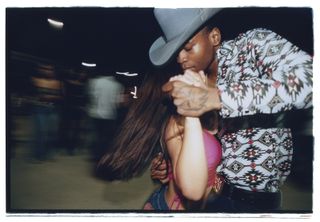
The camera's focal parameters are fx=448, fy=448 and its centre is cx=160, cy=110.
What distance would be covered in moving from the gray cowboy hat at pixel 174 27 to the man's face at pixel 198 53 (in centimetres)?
5

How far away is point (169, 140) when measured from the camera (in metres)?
3.73

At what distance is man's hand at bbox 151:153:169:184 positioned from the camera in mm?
3752

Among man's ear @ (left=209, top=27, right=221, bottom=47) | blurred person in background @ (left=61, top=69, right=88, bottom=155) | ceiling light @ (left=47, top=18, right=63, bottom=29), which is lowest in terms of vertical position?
blurred person in background @ (left=61, top=69, right=88, bottom=155)

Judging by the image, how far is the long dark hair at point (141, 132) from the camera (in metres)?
3.72

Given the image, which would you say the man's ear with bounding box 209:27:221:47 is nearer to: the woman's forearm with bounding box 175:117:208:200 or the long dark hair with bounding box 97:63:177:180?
the long dark hair with bounding box 97:63:177:180

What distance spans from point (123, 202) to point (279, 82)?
5.32 ft

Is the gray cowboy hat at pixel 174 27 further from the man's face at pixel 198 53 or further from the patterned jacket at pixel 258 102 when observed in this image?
the patterned jacket at pixel 258 102

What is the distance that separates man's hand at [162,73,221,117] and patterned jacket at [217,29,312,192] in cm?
8

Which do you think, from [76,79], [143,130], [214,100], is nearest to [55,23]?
[76,79]

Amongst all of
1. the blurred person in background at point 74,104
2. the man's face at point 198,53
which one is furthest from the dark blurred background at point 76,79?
the man's face at point 198,53

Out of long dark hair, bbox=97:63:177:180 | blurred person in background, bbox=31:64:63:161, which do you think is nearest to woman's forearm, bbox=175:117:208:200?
long dark hair, bbox=97:63:177:180

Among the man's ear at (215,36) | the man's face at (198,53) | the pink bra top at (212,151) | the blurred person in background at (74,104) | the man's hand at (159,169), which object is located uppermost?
the man's ear at (215,36)
